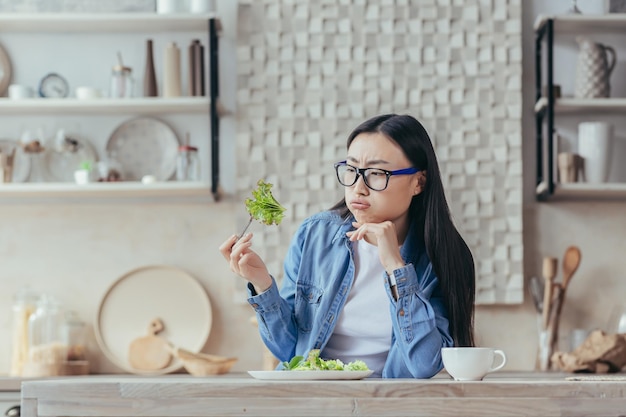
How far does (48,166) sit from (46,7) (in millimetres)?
580

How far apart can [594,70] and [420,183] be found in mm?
1583

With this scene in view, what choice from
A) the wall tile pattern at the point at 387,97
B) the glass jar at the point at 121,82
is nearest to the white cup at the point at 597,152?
the wall tile pattern at the point at 387,97

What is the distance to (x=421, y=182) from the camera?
223cm

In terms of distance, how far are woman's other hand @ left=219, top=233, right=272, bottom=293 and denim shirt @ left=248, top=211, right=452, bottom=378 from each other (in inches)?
3.0

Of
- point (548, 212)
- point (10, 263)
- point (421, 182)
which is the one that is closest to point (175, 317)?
point (10, 263)

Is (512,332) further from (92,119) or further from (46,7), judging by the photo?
(46,7)

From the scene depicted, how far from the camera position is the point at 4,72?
145 inches

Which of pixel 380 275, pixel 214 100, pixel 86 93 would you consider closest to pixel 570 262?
pixel 214 100

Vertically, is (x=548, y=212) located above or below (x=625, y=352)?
above

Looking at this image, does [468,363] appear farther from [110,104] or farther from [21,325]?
[21,325]

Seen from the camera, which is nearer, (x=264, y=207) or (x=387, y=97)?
(x=264, y=207)

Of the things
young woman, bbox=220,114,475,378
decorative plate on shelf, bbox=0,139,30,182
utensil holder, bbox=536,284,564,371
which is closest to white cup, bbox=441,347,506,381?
young woman, bbox=220,114,475,378

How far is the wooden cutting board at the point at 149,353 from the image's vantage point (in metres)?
3.48

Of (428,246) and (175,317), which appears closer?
(428,246)
